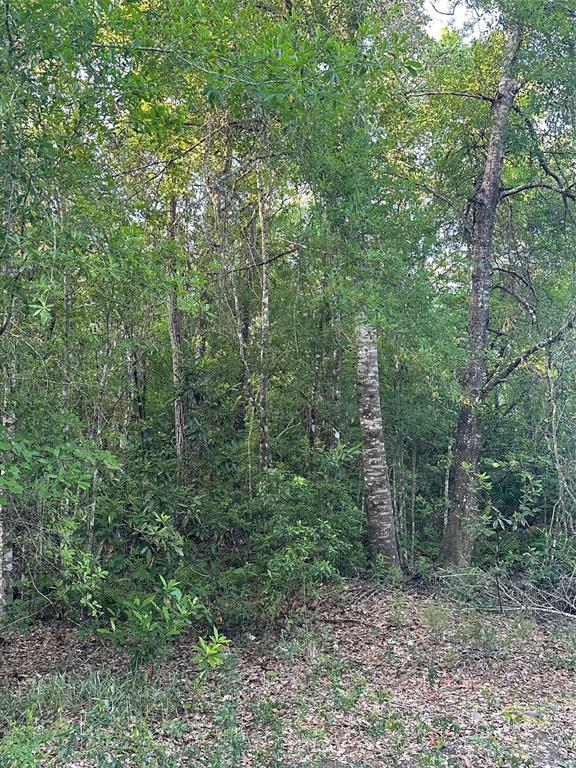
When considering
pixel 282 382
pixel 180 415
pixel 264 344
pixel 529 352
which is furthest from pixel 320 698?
pixel 529 352

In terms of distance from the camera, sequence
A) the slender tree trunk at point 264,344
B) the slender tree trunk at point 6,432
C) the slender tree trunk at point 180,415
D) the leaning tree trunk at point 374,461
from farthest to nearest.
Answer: the leaning tree trunk at point 374,461
the slender tree trunk at point 264,344
the slender tree trunk at point 180,415
the slender tree trunk at point 6,432

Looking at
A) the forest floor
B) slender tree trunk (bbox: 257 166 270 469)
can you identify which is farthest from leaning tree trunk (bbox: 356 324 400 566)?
slender tree trunk (bbox: 257 166 270 469)

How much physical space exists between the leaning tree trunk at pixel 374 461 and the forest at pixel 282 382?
0.10ft

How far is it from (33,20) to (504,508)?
779cm

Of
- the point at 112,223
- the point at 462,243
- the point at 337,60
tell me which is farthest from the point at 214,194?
the point at 462,243

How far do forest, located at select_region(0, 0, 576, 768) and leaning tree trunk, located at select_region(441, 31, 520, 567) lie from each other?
34mm

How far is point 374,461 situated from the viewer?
21.7ft

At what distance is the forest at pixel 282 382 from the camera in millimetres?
3355

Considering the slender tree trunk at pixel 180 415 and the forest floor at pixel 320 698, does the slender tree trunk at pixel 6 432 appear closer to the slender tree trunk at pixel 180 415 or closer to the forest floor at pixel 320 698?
the forest floor at pixel 320 698

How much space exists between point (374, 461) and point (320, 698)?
288 cm

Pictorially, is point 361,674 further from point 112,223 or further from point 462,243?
point 462,243

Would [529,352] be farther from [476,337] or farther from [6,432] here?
[6,432]

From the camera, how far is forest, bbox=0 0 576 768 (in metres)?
3.36

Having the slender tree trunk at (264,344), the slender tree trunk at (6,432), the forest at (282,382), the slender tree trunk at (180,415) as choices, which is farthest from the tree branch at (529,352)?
the slender tree trunk at (6,432)
